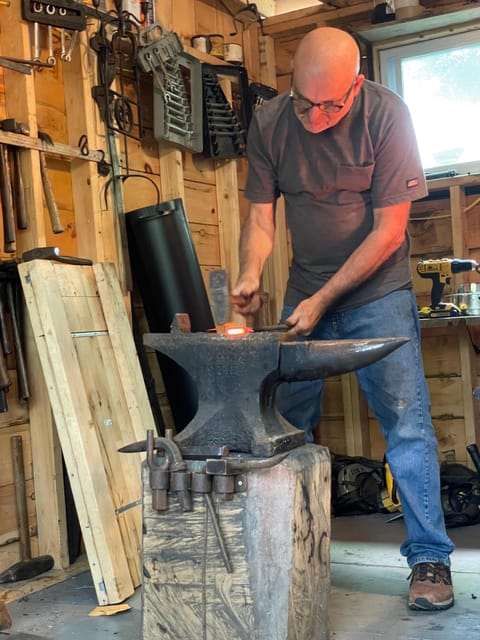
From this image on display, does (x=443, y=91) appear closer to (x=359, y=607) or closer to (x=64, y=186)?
(x=64, y=186)

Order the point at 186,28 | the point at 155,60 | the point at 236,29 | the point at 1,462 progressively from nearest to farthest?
the point at 1,462 < the point at 155,60 < the point at 186,28 < the point at 236,29

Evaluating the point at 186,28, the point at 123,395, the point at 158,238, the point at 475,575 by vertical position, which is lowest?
the point at 475,575

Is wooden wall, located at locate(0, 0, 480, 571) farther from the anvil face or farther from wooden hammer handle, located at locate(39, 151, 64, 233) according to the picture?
the anvil face

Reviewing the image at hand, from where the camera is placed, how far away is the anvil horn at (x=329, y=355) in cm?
167

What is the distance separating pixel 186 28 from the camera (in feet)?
11.5

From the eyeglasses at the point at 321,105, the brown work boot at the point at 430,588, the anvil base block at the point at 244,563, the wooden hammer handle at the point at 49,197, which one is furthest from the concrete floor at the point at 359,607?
the eyeglasses at the point at 321,105

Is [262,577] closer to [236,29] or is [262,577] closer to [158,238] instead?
[158,238]

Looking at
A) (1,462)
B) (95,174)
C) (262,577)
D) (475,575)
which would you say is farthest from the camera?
(95,174)

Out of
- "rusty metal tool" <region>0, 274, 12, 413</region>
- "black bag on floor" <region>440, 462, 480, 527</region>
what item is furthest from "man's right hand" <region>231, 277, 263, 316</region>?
"black bag on floor" <region>440, 462, 480, 527</region>

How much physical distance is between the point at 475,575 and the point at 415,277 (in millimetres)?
1606

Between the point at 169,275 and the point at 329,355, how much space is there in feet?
4.59

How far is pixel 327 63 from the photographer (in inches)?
78.7

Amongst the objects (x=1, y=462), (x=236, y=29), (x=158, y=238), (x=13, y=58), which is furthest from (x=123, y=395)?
(x=236, y=29)

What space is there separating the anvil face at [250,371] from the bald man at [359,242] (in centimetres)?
26
